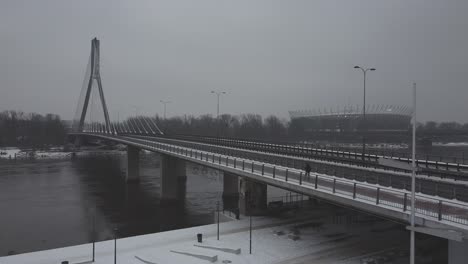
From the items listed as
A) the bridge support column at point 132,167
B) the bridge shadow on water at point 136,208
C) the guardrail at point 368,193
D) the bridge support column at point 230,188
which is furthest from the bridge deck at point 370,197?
the bridge support column at point 132,167

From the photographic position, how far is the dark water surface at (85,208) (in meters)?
30.8

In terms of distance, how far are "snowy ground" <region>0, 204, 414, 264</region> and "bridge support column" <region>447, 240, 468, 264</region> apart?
5028 mm

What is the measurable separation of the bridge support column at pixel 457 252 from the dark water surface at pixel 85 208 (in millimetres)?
23490

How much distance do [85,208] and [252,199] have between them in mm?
20540

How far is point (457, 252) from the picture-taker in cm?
1434

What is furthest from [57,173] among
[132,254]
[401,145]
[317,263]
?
[401,145]

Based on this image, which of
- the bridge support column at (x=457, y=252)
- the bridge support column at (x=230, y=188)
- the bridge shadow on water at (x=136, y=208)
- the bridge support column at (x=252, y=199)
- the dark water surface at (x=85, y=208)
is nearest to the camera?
the bridge support column at (x=457, y=252)

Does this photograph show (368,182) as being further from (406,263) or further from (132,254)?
(132,254)

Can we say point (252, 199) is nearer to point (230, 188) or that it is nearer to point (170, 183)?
point (230, 188)

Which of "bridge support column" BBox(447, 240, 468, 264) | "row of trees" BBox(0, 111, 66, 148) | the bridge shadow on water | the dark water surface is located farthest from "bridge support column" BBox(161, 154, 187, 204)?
"row of trees" BBox(0, 111, 66, 148)

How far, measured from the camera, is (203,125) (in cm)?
15900

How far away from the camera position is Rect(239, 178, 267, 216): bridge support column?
30281 mm

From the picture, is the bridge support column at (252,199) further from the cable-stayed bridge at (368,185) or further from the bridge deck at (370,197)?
the bridge deck at (370,197)

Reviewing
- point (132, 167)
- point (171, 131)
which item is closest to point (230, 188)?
point (132, 167)
